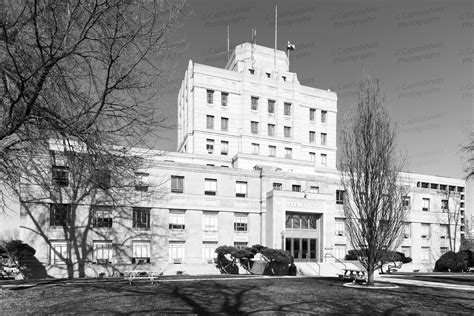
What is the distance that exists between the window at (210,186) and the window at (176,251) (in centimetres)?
515

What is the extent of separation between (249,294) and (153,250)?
66.6 feet

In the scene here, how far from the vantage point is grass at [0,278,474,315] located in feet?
40.7

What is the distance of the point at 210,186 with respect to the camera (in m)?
37.5

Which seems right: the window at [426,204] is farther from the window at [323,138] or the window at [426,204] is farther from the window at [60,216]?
the window at [60,216]

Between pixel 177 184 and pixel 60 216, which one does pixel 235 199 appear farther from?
pixel 60 216

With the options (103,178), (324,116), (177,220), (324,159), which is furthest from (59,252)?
(324,116)

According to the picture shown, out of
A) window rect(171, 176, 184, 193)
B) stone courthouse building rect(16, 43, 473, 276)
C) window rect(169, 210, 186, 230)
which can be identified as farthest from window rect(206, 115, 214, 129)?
window rect(169, 210, 186, 230)

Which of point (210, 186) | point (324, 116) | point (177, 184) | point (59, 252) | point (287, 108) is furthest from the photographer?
point (324, 116)

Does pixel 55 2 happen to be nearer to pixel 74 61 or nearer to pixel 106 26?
pixel 106 26

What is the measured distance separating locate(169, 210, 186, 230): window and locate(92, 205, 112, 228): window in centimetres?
518

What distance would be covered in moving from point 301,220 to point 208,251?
9.40m

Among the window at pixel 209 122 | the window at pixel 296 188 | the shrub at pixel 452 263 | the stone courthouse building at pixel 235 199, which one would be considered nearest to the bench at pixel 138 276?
the stone courthouse building at pixel 235 199

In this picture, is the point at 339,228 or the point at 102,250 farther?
the point at 339,228

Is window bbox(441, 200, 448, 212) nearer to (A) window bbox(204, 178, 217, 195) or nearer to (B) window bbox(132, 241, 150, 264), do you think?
(A) window bbox(204, 178, 217, 195)
